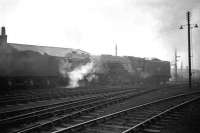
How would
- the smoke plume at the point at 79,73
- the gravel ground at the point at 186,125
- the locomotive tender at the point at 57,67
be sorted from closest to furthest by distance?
1. the gravel ground at the point at 186,125
2. the locomotive tender at the point at 57,67
3. the smoke plume at the point at 79,73

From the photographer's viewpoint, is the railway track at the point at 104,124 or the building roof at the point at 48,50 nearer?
the railway track at the point at 104,124

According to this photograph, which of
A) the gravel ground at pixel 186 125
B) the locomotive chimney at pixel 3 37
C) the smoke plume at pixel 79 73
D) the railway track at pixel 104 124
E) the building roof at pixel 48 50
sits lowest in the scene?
the gravel ground at pixel 186 125

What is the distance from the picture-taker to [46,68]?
883 inches

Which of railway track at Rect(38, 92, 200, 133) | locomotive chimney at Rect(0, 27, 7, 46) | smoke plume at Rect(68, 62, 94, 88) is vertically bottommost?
railway track at Rect(38, 92, 200, 133)

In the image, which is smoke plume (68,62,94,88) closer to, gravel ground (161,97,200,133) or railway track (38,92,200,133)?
railway track (38,92,200,133)

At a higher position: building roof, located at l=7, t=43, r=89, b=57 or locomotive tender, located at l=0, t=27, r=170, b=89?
building roof, located at l=7, t=43, r=89, b=57

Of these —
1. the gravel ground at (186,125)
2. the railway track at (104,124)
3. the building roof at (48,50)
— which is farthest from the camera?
the building roof at (48,50)

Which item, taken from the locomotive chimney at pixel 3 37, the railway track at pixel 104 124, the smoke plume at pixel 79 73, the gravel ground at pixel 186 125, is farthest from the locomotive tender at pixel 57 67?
the gravel ground at pixel 186 125

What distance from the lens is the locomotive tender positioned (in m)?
19.8

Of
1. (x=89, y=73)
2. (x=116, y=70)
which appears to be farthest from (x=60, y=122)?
(x=116, y=70)

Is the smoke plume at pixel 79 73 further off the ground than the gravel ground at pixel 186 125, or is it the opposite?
the smoke plume at pixel 79 73

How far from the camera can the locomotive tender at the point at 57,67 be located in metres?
19.8

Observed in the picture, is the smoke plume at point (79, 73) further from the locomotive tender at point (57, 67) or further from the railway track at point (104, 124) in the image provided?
the railway track at point (104, 124)

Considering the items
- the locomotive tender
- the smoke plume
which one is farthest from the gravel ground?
the smoke plume
